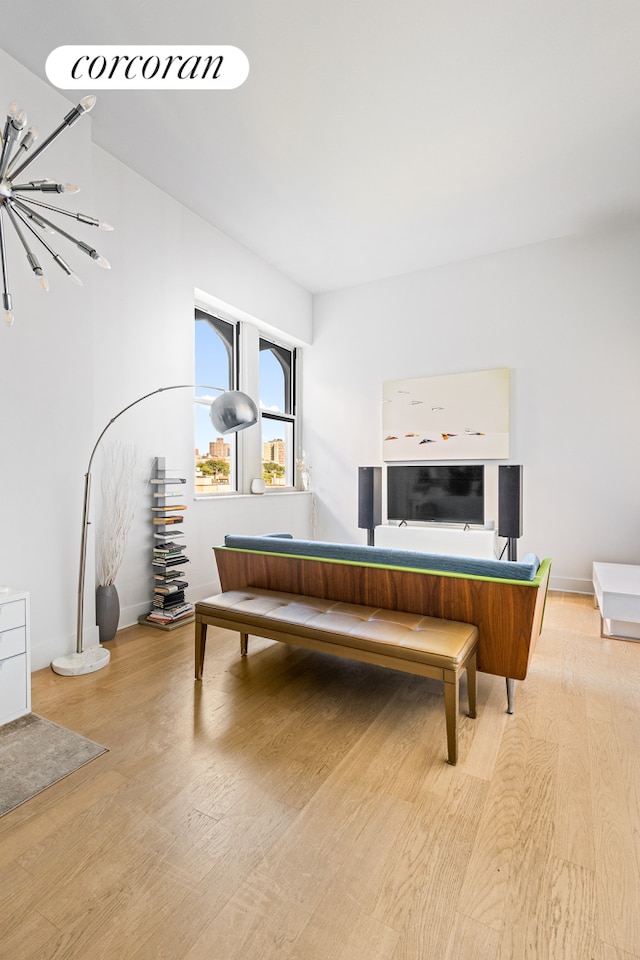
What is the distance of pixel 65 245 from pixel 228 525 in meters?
2.55

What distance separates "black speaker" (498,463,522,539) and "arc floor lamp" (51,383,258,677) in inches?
Answer: 101

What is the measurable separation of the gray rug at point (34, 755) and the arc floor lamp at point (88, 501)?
0.49 m

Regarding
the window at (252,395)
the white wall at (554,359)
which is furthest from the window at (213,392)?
the white wall at (554,359)

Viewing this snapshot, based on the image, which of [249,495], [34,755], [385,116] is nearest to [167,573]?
[249,495]

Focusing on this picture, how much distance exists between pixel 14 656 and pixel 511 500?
145 inches

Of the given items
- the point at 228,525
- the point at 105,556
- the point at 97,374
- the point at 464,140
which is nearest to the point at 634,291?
the point at 464,140

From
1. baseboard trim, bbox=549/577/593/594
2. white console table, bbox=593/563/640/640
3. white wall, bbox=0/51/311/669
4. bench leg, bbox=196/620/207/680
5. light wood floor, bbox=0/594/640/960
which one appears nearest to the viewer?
light wood floor, bbox=0/594/640/960

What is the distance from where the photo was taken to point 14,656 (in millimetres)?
2090

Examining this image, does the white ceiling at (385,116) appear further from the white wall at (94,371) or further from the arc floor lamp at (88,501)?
the arc floor lamp at (88,501)

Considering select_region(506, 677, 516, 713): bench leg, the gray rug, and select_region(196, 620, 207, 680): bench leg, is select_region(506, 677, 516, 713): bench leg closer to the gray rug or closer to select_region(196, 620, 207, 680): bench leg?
select_region(196, 620, 207, 680): bench leg

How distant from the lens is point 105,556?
3.14m

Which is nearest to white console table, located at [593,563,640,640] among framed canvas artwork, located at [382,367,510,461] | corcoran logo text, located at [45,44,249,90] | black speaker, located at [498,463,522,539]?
black speaker, located at [498,463,522,539]

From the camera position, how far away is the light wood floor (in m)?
1.11

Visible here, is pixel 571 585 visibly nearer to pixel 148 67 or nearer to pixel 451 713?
pixel 451 713
